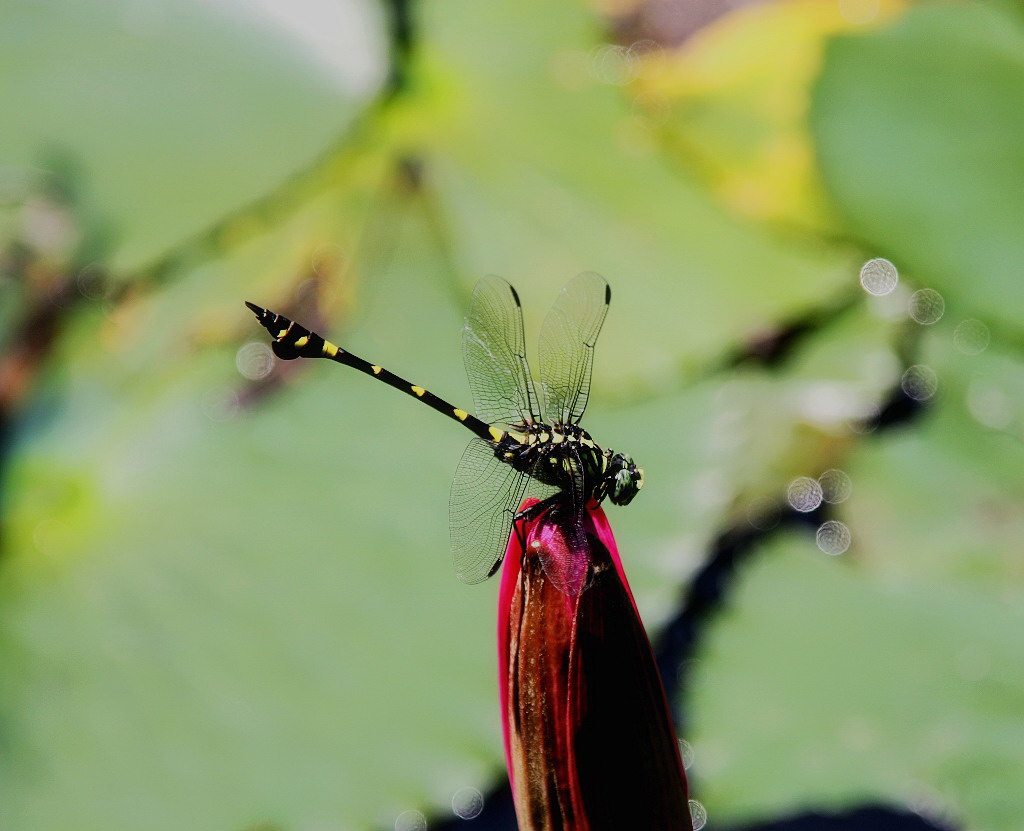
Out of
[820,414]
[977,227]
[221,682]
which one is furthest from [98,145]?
[977,227]

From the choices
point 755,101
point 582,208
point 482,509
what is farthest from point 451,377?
point 755,101

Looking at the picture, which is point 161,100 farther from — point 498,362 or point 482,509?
point 482,509

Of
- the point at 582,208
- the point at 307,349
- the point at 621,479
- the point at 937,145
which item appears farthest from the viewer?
the point at 582,208

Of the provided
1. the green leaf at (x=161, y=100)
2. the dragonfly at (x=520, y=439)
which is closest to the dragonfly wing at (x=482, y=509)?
the dragonfly at (x=520, y=439)

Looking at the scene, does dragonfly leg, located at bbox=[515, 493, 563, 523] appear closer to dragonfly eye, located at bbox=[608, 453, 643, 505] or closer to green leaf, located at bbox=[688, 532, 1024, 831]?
dragonfly eye, located at bbox=[608, 453, 643, 505]

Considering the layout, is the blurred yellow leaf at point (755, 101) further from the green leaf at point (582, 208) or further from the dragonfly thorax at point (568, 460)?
the dragonfly thorax at point (568, 460)
